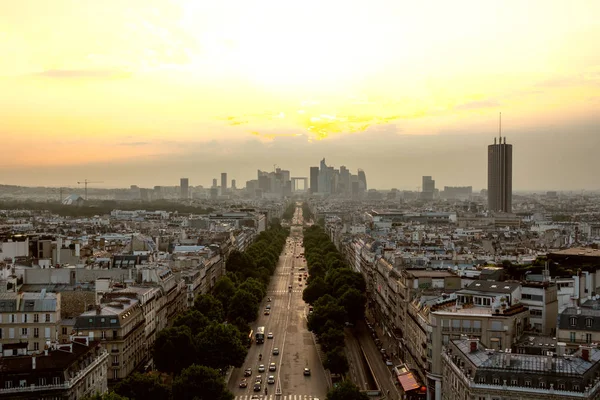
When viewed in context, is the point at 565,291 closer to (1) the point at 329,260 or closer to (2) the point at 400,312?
(2) the point at 400,312

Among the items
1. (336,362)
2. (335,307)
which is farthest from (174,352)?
(335,307)

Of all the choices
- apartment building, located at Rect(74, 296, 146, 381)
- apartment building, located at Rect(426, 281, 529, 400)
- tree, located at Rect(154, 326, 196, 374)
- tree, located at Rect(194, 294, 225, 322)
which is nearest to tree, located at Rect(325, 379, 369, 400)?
apartment building, located at Rect(426, 281, 529, 400)

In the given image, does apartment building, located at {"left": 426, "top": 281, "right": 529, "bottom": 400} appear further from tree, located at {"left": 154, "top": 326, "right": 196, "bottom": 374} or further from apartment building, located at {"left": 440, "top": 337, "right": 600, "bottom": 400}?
tree, located at {"left": 154, "top": 326, "right": 196, "bottom": 374}

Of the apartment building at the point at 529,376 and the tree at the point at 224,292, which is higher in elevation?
the apartment building at the point at 529,376

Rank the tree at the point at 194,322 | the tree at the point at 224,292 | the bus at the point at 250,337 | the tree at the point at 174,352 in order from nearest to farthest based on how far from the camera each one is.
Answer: the tree at the point at 174,352, the tree at the point at 194,322, the bus at the point at 250,337, the tree at the point at 224,292

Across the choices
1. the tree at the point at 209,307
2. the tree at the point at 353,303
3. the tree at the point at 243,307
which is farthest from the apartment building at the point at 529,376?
the tree at the point at 243,307

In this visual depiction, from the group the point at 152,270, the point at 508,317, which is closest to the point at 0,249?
the point at 152,270

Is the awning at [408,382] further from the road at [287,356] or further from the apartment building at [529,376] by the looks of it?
the apartment building at [529,376]
